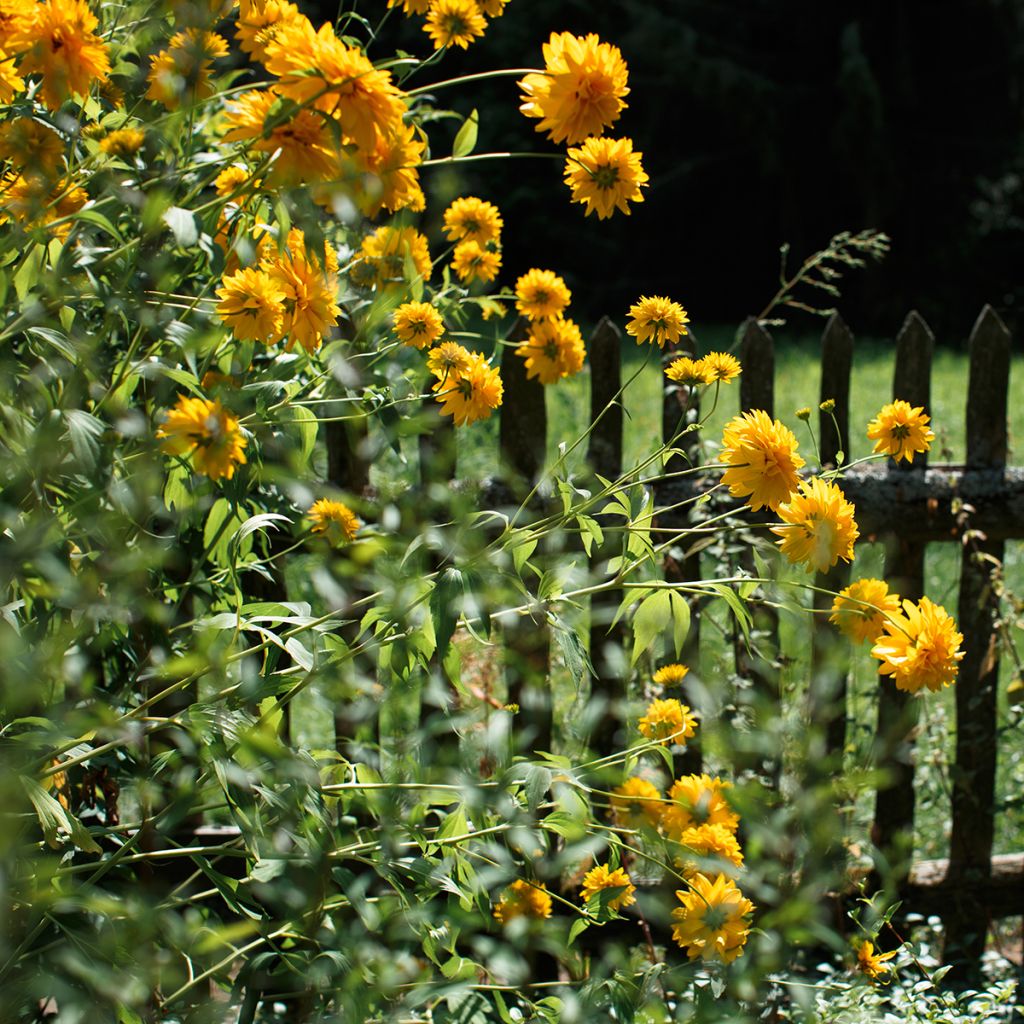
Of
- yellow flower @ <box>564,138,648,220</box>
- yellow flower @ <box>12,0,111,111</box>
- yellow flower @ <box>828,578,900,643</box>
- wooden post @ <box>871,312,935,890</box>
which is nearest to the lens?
yellow flower @ <box>12,0,111,111</box>

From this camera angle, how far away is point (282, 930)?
4.43 ft

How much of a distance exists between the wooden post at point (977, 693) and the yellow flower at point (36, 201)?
186 centimetres

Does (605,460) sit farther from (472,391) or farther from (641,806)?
(472,391)

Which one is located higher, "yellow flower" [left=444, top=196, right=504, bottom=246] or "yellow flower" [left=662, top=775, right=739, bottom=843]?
"yellow flower" [left=444, top=196, right=504, bottom=246]

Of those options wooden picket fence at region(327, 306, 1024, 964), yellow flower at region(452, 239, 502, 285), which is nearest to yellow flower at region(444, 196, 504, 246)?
yellow flower at region(452, 239, 502, 285)

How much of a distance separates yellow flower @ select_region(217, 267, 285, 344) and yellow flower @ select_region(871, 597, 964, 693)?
72 centimetres

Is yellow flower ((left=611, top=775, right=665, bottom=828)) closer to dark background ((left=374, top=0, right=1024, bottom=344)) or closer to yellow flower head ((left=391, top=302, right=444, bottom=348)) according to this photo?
yellow flower head ((left=391, top=302, right=444, bottom=348))

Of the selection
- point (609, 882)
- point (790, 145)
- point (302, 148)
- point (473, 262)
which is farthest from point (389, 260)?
point (790, 145)

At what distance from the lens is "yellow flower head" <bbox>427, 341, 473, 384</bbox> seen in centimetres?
145

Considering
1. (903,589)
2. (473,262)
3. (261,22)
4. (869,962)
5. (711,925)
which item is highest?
(261,22)

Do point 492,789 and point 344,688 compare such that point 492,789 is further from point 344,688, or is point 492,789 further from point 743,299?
point 743,299

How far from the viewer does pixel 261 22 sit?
51.1 inches

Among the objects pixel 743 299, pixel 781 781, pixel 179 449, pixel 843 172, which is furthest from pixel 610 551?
pixel 743 299

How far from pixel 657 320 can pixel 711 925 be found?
75cm
